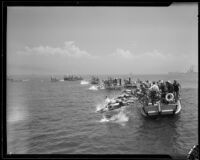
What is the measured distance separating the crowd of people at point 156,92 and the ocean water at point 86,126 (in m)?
0.05

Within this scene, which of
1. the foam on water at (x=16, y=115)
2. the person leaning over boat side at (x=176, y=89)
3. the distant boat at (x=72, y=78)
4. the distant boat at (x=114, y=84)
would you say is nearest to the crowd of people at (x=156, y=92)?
the person leaning over boat side at (x=176, y=89)

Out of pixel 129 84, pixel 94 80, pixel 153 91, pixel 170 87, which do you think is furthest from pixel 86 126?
pixel 170 87

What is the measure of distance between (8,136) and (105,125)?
845mm

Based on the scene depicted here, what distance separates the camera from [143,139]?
1.87 m

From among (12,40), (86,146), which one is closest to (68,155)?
(86,146)

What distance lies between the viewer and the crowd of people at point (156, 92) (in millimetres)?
1918

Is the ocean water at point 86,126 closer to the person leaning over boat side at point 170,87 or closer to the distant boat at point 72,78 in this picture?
the person leaning over boat side at point 170,87

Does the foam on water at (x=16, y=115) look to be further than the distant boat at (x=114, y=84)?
No

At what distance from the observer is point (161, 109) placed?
75.2 inches

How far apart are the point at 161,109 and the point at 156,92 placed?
0.16m

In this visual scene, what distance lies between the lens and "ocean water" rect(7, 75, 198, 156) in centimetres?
186

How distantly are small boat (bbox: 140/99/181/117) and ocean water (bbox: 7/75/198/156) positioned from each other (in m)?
0.04

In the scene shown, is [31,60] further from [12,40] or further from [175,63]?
[175,63]

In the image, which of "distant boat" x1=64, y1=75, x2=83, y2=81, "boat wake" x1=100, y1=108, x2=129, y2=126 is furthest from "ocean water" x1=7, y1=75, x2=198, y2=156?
"distant boat" x1=64, y1=75, x2=83, y2=81
